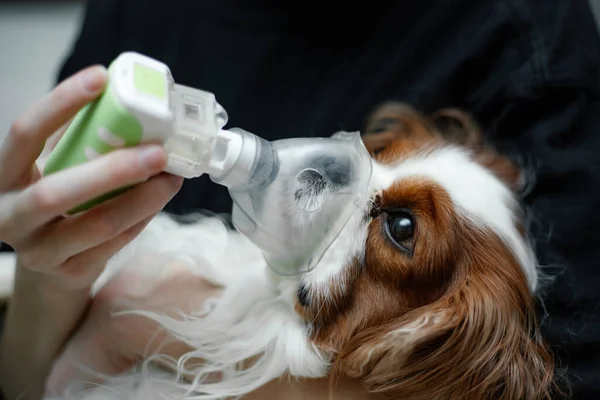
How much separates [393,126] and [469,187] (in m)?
0.39

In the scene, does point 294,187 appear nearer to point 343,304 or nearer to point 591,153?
point 343,304

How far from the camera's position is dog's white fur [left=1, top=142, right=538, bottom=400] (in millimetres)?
1143

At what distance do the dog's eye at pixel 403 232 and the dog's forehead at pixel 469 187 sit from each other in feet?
0.25

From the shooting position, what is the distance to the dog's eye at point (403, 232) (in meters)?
1.11

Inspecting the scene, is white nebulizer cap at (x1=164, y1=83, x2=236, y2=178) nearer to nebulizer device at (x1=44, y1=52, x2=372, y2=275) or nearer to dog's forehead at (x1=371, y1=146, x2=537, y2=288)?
nebulizer device at (x1=44, y1=52, x2=372, y2=275)

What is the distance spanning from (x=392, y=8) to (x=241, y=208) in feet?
2.83

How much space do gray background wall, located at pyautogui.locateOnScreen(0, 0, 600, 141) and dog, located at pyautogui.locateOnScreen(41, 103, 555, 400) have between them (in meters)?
1.92

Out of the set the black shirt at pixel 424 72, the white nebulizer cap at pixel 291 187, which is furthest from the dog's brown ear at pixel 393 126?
the white nebulizer cap at pixel 291 187

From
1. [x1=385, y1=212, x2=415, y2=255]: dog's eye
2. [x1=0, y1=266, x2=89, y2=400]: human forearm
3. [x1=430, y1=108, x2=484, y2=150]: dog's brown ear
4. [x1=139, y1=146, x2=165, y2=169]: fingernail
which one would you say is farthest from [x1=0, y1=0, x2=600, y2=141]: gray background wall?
[x1=139, y1=146, x2=165, y2=169]: fingernail

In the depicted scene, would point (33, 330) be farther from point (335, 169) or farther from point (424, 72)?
point (424, 72)

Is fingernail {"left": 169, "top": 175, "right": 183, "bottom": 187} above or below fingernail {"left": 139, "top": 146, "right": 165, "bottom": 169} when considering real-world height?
below

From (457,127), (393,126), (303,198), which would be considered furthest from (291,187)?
(457,127)


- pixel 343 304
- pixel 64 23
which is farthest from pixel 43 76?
pixel 343 304

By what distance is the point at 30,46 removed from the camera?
297cm
